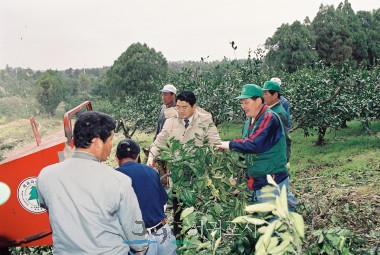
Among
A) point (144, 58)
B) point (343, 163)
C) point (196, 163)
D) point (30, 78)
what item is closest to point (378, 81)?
point (343, 163)

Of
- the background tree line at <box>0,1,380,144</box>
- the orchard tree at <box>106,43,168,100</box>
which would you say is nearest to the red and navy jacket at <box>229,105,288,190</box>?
the background tree line at <box>0,1,380,144</box>

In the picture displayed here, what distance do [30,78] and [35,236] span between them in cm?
7778

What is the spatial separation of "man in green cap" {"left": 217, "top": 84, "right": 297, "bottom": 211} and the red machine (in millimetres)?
1656

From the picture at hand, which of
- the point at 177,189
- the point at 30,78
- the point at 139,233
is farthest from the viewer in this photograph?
the point at 30,78

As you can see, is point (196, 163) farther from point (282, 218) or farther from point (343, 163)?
point (343, 163)

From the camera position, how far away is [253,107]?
3.62 m

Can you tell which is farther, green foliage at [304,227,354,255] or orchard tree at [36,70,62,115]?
orchard tree at [36,70,62,115]

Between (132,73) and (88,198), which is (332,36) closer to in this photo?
(132,73)

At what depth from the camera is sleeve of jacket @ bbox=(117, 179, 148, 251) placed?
1993 mm

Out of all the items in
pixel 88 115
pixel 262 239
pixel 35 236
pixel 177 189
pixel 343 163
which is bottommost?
pixel 343 163

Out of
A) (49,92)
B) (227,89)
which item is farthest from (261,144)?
(49,92)

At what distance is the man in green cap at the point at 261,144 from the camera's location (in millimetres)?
3434

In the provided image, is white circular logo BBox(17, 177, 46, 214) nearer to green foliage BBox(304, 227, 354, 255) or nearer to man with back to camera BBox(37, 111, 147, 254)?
man with back to camera BBox(37, 111, 147, 254)

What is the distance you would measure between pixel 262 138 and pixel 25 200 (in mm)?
2312
